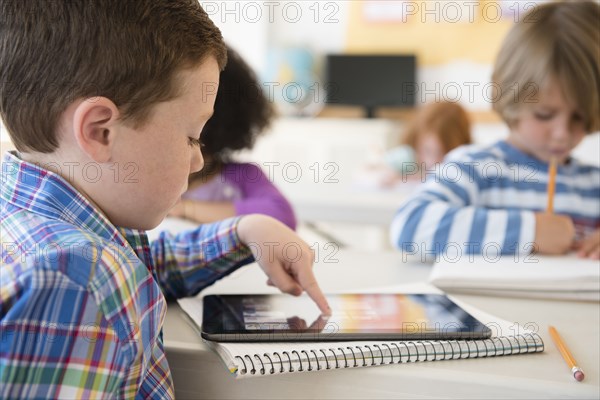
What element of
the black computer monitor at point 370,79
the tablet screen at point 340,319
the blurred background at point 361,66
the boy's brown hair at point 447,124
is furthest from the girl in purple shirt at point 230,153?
the black computer monitor at point 370,79

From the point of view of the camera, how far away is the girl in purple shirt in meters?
1.38

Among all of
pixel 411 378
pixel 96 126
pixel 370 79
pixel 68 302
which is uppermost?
pixel 370 79

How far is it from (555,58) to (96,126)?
90cm

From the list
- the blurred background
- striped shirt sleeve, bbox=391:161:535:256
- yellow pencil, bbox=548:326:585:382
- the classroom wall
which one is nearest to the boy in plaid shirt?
yellow pencil, bbox=548:326:585:382

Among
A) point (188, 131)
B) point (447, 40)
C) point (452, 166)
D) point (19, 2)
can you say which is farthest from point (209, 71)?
point (447, 40)

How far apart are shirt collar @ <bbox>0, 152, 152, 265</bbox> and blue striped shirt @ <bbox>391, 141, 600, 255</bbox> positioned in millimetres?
650

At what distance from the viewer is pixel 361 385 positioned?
2.01ft

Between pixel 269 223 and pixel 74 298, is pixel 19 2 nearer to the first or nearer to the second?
pixel 74 298

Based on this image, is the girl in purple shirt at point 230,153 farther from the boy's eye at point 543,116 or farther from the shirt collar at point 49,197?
the shirt collar at point 49,197

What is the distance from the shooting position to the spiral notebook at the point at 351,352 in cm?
59

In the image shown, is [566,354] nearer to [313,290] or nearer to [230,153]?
[313,290]

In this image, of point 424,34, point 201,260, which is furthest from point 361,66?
point 201,260

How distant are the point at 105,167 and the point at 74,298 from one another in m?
0.13

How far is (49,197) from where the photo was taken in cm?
55
